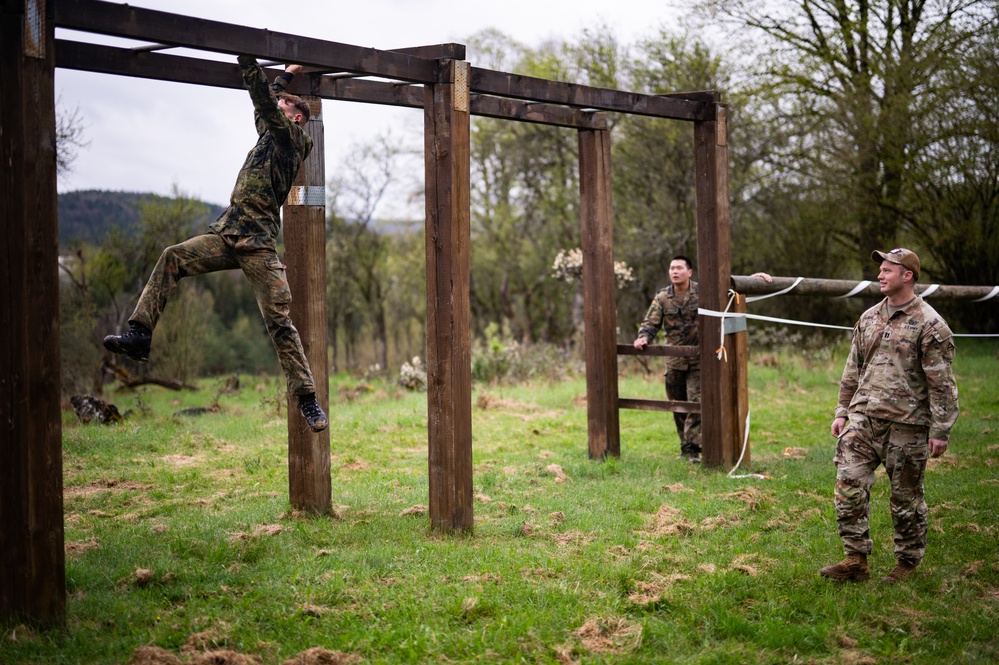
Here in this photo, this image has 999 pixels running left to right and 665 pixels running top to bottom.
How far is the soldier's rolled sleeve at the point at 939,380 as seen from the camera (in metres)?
5.04

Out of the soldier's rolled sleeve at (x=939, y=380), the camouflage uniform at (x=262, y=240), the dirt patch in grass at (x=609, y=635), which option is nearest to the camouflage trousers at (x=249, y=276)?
the camouflage uniform at (x=262, y=240)

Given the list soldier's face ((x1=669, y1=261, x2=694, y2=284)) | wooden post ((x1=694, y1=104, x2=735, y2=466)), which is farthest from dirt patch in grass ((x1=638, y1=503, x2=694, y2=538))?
soldier's face ((x1=669, y1=261, x2=694, y2=284))

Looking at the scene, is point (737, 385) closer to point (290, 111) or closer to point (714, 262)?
point (714, 262)

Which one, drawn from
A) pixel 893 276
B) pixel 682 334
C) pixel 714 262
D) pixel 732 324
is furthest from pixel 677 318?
pixel 893 276

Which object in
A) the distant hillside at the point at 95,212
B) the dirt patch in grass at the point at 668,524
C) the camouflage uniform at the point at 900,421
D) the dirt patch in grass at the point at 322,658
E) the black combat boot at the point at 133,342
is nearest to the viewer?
the dirt patch in grass at the point at 322,658

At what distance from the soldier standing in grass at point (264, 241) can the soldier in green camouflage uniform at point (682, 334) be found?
15.1ft

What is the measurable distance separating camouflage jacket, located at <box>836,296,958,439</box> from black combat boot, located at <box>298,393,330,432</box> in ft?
11.3

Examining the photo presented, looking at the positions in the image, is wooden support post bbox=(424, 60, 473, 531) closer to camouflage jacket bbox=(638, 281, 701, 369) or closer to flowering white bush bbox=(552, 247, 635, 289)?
camouflage jacket bbox=(638, 281, 701, 369)

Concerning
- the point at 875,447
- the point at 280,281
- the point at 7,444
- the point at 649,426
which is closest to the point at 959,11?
the point at 649,426

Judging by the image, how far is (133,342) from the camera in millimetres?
4969

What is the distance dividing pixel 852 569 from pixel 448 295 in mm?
3171

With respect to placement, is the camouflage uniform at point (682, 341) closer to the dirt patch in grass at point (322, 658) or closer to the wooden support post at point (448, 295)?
the wooden support post at point (448, 295)

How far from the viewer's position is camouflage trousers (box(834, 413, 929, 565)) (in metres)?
5.19

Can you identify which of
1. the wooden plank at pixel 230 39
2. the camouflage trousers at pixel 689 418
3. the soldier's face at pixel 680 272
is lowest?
the camouflage trousers at pixel 689 418
